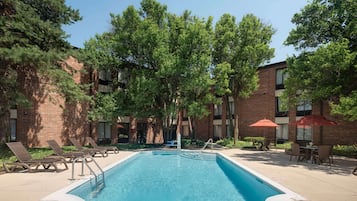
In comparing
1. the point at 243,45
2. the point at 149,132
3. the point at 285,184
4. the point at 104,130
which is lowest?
the point at 285,184

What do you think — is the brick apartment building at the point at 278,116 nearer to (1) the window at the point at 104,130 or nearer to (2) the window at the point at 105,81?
(1) the window at the point at 104,130

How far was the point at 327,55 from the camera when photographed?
15.4m

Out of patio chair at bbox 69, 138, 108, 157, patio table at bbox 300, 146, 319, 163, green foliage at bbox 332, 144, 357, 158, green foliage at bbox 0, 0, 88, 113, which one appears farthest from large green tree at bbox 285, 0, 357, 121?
green foliage at bbox 0, 0, 88, 113

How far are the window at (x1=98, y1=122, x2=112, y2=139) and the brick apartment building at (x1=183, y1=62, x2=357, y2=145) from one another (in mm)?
13881

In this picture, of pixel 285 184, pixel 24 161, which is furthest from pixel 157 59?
pixel 285 184

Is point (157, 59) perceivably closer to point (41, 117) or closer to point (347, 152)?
point (41, 117)

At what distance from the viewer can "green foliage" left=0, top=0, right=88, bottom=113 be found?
15.6 metres

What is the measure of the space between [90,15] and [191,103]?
418 inches

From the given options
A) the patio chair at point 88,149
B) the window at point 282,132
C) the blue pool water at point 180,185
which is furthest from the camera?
the window at point 282,132

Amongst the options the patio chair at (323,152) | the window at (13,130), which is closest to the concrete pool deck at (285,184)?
the patio chair at (323,152)

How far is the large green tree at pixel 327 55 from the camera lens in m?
15.3

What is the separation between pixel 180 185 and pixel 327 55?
9630 millimetres

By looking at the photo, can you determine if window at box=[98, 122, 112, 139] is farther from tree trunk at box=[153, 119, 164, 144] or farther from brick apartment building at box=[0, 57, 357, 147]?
tree trunk at box=[153, 119, 164, 144]

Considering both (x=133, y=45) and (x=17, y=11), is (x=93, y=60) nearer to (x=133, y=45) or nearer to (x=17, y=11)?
(x=133, y=45)
